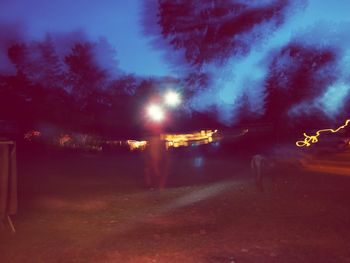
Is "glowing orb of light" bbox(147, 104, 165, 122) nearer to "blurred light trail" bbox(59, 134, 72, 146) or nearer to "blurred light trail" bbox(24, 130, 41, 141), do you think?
"blurred light trail" bbox(24, 130, 41, 141)

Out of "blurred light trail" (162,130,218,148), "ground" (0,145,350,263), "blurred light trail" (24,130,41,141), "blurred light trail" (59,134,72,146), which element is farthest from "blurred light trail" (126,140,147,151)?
"ground" (0,145,350,263)

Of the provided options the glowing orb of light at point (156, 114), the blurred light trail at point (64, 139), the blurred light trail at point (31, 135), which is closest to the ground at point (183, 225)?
the glowing orb of light at point (156, 114)

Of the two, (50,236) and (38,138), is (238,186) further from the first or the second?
(38,138)

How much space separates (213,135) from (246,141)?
801cm

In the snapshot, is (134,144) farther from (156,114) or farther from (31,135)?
(156,114)

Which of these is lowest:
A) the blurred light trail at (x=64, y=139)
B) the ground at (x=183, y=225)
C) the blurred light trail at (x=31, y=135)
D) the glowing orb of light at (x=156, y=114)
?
the ground at (x=183, y=225)

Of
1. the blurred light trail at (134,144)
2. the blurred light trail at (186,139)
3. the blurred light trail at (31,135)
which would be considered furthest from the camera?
the blurred light trail at (186,139)

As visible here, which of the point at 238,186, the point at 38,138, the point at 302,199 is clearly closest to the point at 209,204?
the point at 302,199

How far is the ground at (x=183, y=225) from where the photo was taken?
22.4ft

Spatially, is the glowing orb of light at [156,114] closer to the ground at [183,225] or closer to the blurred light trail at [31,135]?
the ground at [183,225]

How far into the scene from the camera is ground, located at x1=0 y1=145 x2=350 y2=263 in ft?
22.4

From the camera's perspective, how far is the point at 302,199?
471 inches

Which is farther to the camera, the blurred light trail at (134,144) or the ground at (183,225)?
the blurred light trail at (134,144)

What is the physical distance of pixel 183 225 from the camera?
898 cm
